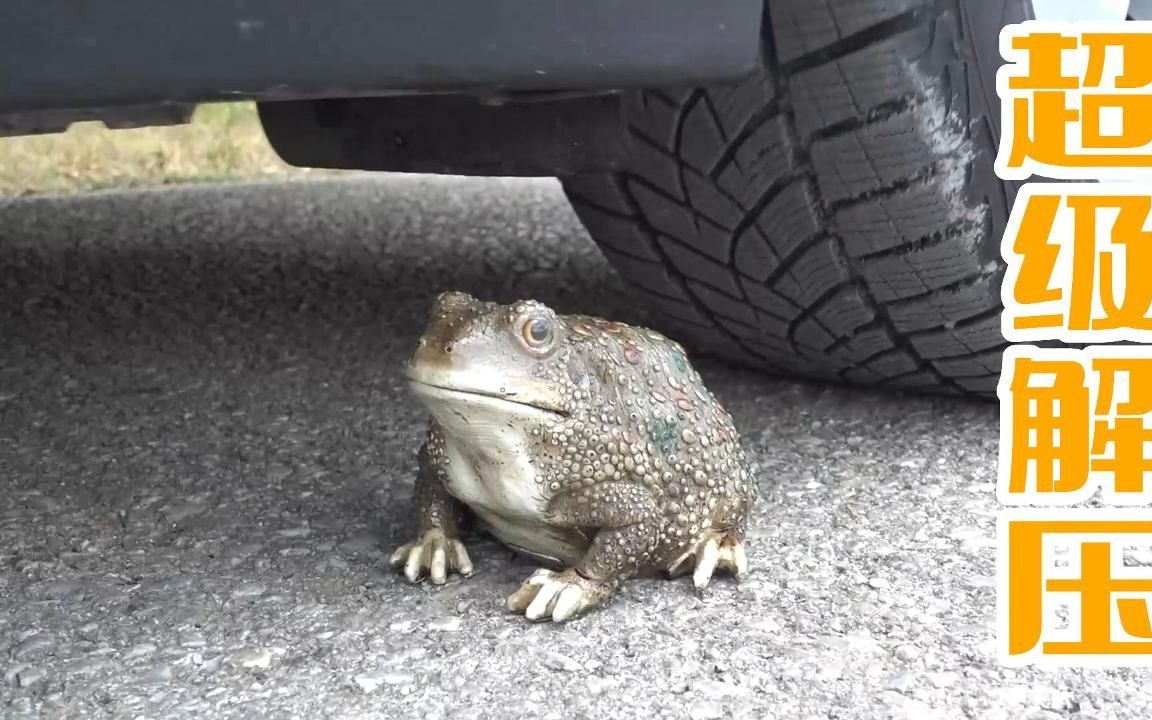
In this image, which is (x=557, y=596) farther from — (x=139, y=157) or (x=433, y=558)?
(x=139, y=157)

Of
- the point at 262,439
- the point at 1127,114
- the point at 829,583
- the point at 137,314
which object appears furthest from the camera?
the point at 137,314

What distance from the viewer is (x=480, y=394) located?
1423 millimetres

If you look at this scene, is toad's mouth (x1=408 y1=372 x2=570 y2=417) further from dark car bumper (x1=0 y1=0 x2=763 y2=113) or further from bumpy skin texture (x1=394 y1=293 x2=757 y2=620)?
dark car bumper (x1=0 y1=0 x2=763 y2=113)

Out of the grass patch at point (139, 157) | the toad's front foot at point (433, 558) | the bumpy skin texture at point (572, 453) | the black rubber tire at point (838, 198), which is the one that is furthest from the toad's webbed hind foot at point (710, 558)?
the grass patch at point (139, 157)

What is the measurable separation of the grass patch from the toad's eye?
3.66 metres

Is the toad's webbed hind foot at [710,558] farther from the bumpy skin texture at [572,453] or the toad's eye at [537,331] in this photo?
the toad's eye at [537,331]

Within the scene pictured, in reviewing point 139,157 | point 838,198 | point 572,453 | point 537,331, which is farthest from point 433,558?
point 139,157

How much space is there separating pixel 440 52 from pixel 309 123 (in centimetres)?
86

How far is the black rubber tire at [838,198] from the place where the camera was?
1.71 m

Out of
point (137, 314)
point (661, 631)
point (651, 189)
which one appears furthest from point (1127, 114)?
point (137, 314)

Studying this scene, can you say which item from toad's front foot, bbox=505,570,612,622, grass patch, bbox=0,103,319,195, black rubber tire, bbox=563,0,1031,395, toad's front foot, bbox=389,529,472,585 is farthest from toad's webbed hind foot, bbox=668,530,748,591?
grass patch, bbox=0,103,319,195

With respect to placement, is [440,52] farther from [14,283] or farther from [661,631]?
[14,283]

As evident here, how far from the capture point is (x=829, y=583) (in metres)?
1.64

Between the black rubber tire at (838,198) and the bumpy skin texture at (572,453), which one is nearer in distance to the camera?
the bumpy skin texture at (572,453)
